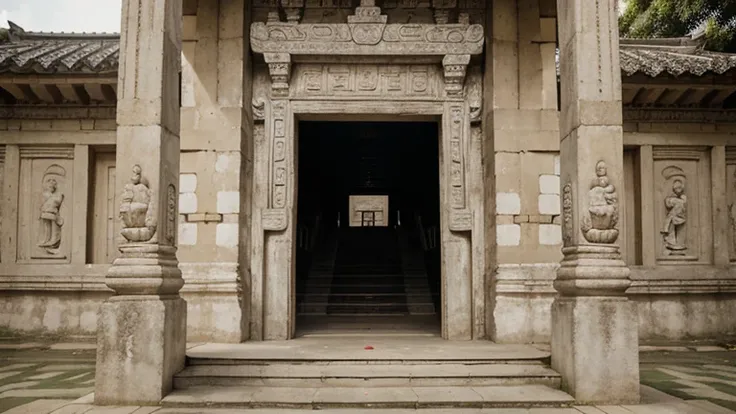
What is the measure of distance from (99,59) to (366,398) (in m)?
7.21

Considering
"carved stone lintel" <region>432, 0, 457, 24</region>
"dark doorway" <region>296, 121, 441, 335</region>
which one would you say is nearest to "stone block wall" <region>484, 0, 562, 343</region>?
"carved stone lintel" <region>432, 0, 457, 24</region>

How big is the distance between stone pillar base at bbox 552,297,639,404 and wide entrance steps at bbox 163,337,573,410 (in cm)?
25

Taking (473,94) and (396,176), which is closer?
(473,94)

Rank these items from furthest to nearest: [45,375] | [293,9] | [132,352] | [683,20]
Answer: [683,20] → [293,9] → [45,375] → [132,352]

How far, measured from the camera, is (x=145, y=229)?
6.05 metres

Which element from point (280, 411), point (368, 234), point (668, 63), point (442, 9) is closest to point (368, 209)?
point (368, 234)

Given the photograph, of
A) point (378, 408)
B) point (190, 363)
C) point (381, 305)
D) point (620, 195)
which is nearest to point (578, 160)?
point (620, 195)

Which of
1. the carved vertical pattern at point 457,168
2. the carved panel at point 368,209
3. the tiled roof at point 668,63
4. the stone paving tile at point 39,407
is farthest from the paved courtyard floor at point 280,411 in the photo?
the carved panel at point 368,209

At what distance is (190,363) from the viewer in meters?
6.67

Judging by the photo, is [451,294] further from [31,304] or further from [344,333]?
[31,304]

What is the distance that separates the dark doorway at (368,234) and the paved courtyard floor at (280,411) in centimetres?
323

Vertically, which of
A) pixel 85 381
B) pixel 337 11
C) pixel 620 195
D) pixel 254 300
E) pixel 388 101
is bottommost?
pixel 85 381

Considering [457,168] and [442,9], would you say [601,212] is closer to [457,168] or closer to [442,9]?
[457,168]

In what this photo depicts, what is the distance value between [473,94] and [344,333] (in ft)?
12.8
